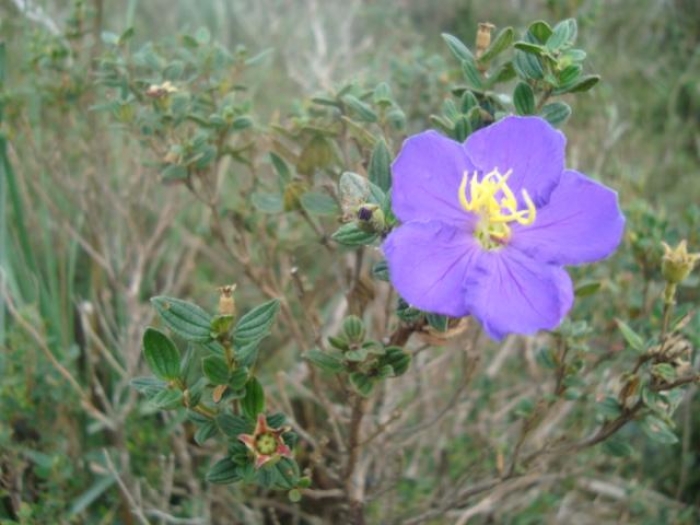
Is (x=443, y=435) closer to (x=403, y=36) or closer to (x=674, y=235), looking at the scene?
(x=674, y=235)

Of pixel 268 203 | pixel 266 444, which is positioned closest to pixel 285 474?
pixel 266 444

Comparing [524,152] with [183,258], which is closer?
[524,152]

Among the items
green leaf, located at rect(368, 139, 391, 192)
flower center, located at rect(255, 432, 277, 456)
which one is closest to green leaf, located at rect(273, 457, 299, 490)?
flower center, located at rect(255, 432, 277, 456)

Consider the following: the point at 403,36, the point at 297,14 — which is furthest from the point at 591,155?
the point at 297,14

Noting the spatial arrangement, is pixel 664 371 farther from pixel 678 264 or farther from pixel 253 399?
pixel 253 399

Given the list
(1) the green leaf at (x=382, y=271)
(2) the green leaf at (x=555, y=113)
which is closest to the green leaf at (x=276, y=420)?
(1) the green leaf at (x=382, y=271)
